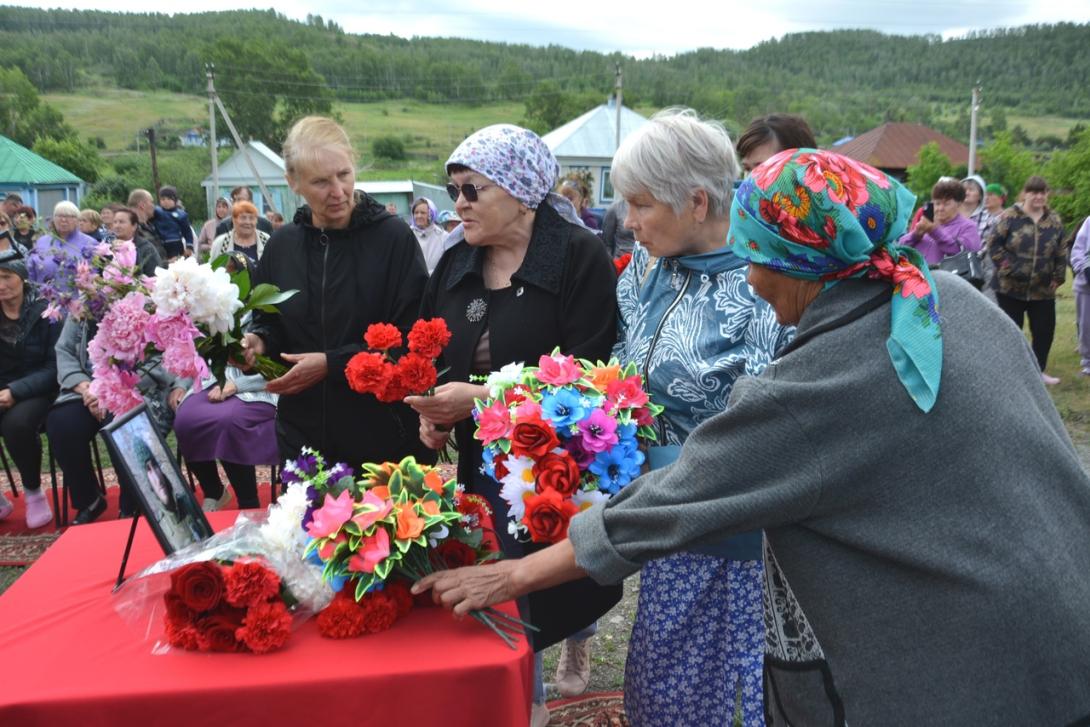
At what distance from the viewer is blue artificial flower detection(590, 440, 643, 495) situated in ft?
6.13

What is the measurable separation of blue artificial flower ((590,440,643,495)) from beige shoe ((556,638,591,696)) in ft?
4.84

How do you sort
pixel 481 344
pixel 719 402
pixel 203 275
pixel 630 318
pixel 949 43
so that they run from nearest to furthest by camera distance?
pixel 719 402 < pixel 203 275 < pixel 630 318 < pixel 481 344 < pixel 949 43

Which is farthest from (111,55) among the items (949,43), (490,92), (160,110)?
(949,43)

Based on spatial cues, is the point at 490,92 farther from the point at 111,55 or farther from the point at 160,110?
the point at 111,55

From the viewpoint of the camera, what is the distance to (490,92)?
90.6 metres

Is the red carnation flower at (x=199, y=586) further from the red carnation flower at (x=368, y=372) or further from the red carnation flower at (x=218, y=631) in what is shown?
the red carnation flower at (x=368, y=372)

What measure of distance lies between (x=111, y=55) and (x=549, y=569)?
11255 cm

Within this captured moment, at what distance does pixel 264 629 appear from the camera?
1727mm

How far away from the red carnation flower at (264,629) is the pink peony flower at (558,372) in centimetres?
77

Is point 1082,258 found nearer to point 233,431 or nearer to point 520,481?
point 233,431

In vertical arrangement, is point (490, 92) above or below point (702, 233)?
above

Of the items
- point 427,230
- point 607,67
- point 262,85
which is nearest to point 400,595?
point 427,230

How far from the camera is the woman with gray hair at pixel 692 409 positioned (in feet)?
6.87

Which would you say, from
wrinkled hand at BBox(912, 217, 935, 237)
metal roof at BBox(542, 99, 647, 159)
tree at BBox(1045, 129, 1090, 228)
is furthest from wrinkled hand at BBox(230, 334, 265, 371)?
metal roof at BBox(542, 99, 647, 159)
